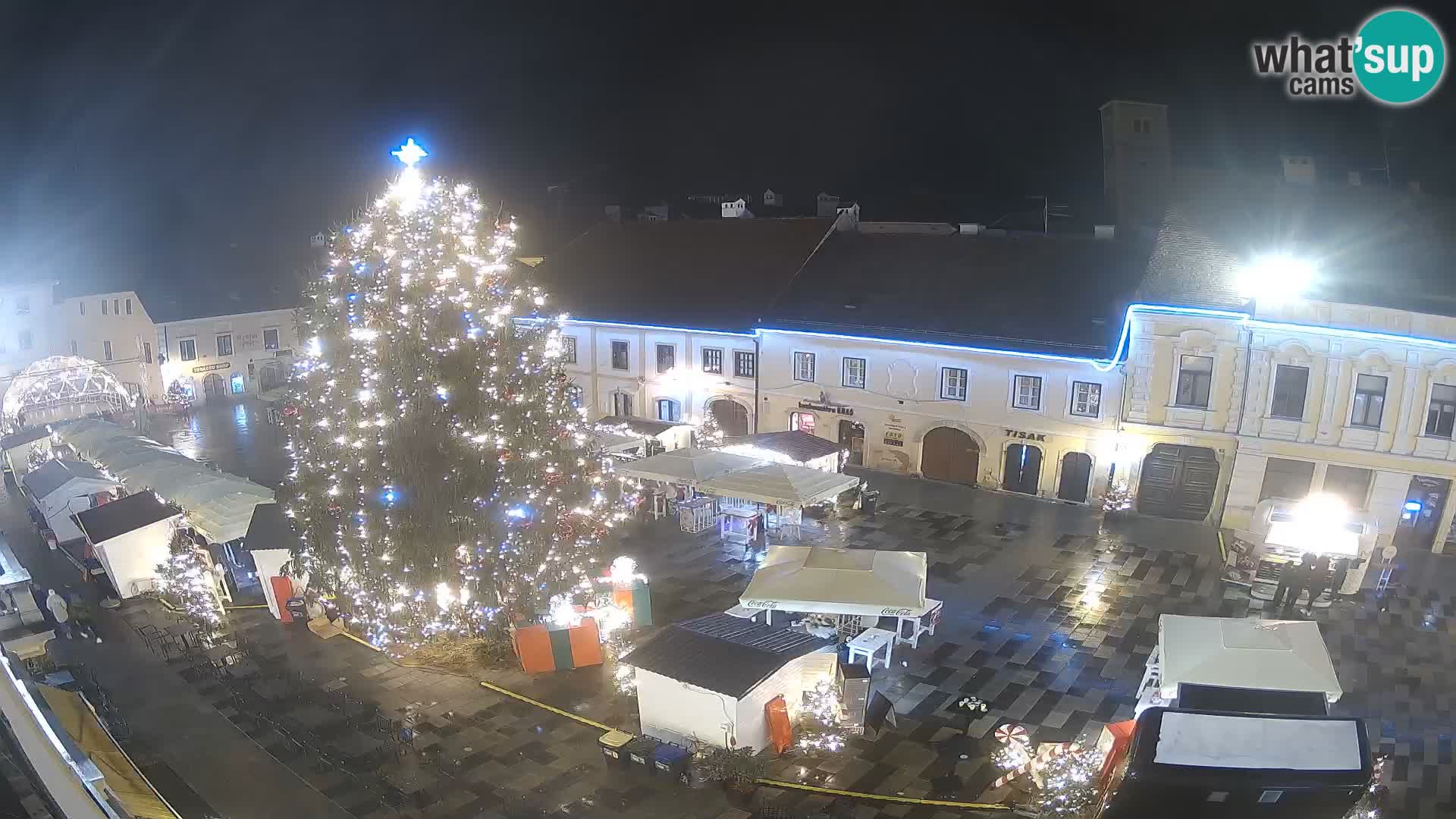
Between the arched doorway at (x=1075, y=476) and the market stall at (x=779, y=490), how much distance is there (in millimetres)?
7015

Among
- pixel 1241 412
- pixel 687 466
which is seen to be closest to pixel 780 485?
pixel 687 466

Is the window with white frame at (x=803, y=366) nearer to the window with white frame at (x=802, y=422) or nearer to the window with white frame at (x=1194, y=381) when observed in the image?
the window with white frame at (x=802, y=422)

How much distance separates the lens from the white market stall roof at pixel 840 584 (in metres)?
16.1

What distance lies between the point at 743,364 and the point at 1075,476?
1185 centimetres

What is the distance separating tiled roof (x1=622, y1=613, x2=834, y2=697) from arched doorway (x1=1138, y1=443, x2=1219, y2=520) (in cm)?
1439

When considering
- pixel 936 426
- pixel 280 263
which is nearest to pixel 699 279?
pixel 936 426

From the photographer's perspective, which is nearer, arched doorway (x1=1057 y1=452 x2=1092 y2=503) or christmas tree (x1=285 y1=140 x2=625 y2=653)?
christmas tree (x1=285 y1=140 x2=625 y2=653)

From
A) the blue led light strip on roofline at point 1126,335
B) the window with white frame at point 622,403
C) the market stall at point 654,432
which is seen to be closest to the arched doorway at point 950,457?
the blue led light strip on roofline at point 1126,335

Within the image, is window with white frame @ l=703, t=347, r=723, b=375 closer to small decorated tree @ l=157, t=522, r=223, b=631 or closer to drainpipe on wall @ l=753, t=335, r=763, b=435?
drainpipe on wall @ l=753, t=335, r=763, b=435

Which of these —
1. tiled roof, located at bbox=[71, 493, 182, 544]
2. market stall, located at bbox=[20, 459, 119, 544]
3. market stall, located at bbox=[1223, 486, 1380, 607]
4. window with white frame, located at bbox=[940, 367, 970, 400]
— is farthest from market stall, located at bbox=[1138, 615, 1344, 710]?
market stall, located at bbox=[20, 459, 119, 544]

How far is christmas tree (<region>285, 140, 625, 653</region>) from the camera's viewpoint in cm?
1464

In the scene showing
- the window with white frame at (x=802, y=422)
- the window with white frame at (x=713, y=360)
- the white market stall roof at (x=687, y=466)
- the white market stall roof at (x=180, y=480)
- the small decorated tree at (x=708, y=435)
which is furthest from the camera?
the window with white frame at (x=713, y=360)

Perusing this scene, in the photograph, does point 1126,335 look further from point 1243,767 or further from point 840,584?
point 1243,767

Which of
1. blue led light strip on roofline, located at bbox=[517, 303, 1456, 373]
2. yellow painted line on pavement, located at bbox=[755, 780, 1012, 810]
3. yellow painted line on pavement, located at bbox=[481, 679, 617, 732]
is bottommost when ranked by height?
yellow painted line on pavement, located at bbox=[755, 780, 1012, 810]
